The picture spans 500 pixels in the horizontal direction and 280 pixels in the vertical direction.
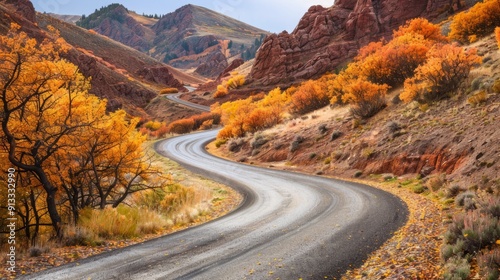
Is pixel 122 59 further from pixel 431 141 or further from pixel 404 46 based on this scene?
pixel 431 141

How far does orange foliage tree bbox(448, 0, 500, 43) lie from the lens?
1484 inches

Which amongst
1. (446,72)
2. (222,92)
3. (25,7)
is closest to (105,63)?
(25,7)

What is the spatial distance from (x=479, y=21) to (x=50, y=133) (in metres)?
42.9

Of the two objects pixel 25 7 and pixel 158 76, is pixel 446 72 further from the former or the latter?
pixel 158 76

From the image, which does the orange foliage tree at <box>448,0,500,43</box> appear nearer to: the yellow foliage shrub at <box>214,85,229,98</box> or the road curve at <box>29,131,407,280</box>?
the road curve at <box>29,131,407,280</box>

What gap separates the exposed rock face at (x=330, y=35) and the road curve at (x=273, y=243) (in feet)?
194

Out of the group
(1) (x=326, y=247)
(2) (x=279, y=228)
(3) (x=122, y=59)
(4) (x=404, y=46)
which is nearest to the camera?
(1) (x=326, y=247)

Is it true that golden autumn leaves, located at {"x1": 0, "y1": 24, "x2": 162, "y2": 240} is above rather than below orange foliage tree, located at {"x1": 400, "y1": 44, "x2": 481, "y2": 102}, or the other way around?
below

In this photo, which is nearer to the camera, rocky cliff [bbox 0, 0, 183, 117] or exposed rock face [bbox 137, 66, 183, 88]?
rocky cliff [bbox 0, 0, 183, 117]

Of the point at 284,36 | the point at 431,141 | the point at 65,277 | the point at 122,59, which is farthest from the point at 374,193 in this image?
the point at 122,59

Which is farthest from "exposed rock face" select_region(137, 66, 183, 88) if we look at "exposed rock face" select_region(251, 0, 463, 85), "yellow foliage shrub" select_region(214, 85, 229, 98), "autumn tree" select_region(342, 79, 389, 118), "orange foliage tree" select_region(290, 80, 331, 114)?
"autumn tree" select_region(342, 79, 389, 118)

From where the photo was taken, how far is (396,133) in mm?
22609

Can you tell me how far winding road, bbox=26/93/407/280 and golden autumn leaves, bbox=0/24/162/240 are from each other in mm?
3991

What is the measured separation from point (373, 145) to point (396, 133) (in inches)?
66.0
